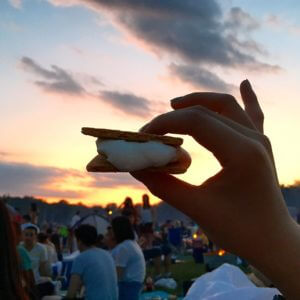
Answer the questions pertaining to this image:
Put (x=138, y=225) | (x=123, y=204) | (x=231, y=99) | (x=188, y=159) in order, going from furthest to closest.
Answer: (x=138, y=225) → (x=123, y=204) → (x=188, y=159) → (x=231, y=99)

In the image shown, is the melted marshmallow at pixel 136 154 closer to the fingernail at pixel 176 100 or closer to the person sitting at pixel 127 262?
the fingernail at pixel 176 100

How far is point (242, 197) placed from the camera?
0.96 metres

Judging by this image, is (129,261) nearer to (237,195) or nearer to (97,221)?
(237,195)

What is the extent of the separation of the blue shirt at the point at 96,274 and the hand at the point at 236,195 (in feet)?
19.3

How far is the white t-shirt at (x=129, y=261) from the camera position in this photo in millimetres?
7605

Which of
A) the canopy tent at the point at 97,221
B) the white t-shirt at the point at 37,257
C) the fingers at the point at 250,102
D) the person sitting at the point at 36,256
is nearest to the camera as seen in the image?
the fingers at the point at 250,102

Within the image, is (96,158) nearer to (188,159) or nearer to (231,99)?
(188,159)

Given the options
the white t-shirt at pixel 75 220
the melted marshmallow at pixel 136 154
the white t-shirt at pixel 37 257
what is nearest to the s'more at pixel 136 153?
the melted marshmallow at pixel 136 154

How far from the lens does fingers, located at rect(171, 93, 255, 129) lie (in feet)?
3.89

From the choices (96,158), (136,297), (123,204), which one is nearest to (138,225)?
(123,204)

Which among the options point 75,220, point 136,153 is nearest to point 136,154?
point 136,153

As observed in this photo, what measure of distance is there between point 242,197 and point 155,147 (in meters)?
0.33

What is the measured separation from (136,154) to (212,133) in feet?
1.04

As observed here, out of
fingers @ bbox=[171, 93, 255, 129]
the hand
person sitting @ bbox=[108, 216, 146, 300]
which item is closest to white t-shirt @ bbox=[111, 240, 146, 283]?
person sitting @ bbox=[108, 216, 146, 300]
